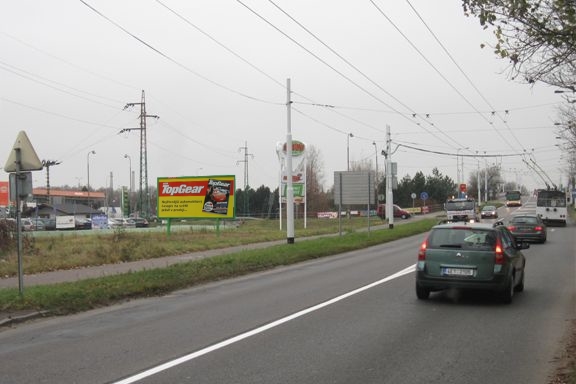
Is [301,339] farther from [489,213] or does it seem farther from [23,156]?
[489,213]

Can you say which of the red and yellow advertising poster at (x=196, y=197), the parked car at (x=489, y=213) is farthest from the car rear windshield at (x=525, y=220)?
the parked car at (x=489, y=213)

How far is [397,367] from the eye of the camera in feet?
20.7

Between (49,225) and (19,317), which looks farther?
(49,225)

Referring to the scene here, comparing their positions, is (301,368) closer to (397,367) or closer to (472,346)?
(397,367)

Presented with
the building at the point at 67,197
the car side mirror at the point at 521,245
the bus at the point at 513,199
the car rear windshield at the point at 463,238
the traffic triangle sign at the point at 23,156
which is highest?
the building at the point at 67,197

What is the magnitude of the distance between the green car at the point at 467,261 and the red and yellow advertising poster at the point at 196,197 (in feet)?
80.0

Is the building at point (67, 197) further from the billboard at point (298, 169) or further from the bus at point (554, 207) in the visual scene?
the bus at point (554, 207)

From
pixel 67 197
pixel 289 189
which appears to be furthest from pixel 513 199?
pixel 67 197

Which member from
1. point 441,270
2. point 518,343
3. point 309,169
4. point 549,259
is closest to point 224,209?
point 549,259

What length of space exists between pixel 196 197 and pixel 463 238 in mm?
26363

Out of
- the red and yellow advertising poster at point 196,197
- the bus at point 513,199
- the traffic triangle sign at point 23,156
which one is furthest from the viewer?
the bus at point 513,199

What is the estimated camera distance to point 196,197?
35.8m

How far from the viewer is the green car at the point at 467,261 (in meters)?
10.4

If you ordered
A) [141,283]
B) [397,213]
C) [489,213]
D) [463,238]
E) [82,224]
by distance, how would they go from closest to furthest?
[463,238] < [141,283] < [489,213] < [82,224] < [397,213]
